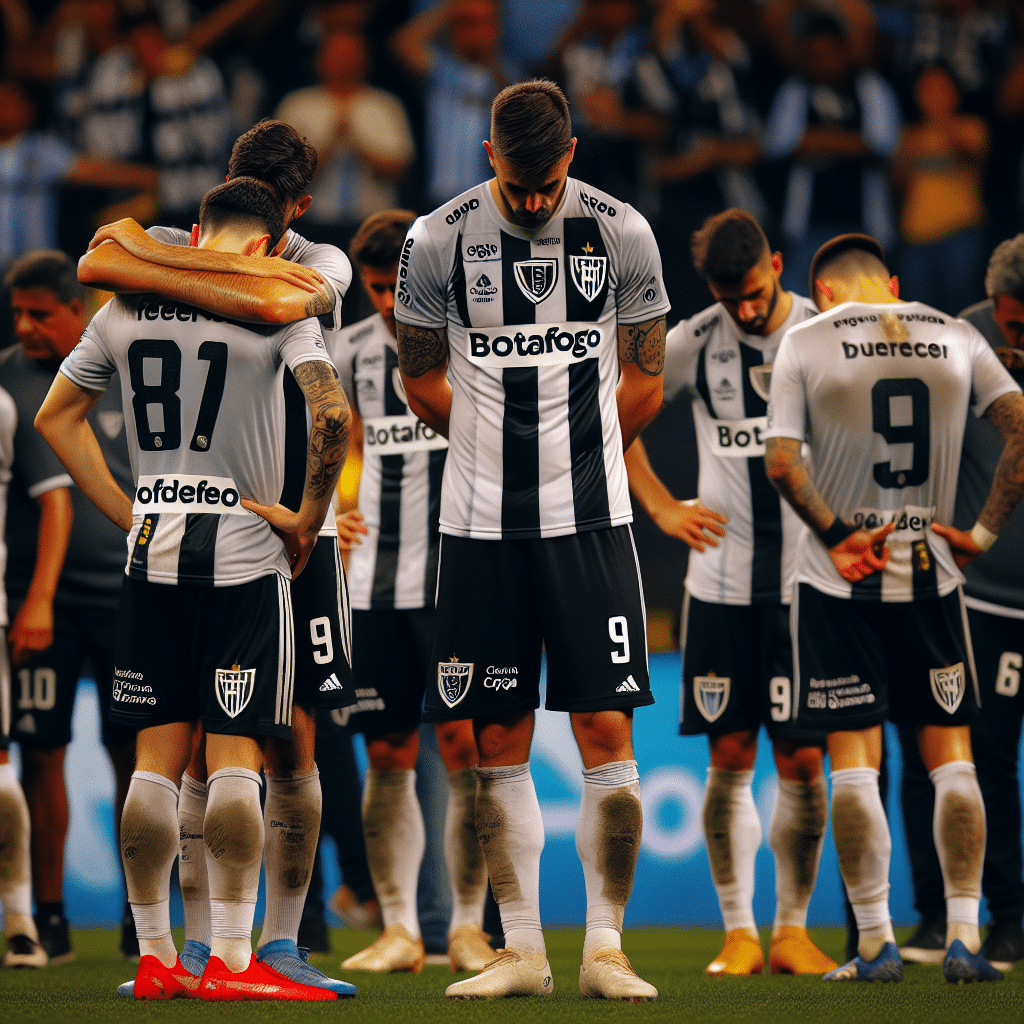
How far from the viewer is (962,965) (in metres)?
4.42

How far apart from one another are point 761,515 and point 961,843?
1.49 metres

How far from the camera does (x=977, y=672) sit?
219 inches

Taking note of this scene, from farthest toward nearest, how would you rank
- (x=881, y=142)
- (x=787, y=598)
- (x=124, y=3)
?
(x=124, y=3)
(x=881, y=142)
(x=787, y=598)

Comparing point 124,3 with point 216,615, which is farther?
point 124,3

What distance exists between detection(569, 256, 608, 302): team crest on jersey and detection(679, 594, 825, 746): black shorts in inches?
66.5

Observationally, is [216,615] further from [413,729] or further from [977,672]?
[977,672]

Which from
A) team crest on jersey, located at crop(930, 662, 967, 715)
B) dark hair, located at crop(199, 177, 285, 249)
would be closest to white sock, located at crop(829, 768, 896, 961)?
team crest on jersey, located at crop(930, 662, 967, 715)

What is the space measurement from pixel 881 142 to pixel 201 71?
4.75 metres

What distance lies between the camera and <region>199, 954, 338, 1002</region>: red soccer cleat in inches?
154

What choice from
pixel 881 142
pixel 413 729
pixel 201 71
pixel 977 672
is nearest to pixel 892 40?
pixel 881 142

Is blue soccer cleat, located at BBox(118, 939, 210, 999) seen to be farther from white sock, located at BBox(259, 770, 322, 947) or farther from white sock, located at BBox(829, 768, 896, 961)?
white sock, located at BBox(829, 768, 896, 961)

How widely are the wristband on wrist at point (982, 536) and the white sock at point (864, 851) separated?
84cm

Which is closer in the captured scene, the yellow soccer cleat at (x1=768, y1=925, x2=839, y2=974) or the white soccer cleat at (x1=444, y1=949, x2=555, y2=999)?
the white soccer cleat at (x1=444, y1=949, x2=555, y2=999)

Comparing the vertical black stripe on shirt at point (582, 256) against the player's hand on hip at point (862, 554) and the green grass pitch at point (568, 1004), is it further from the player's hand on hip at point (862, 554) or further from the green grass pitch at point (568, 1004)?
the green grass pitch at point (568, 1004)
